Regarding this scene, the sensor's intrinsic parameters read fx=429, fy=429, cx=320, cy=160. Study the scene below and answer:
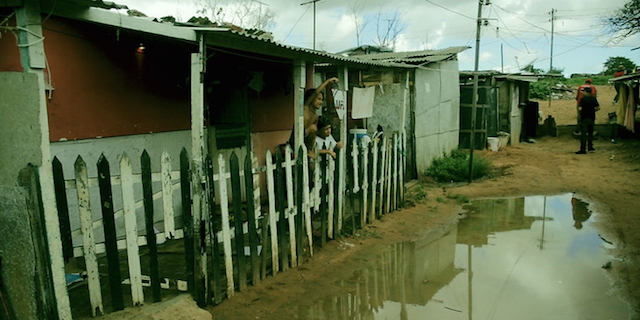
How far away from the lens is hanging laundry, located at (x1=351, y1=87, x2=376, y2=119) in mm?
8594

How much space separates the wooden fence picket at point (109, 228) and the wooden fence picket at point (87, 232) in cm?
11

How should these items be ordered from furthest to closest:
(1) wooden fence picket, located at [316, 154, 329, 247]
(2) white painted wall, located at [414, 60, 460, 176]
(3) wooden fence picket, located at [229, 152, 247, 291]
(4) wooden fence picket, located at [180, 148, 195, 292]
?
(2) white painted wall, located at [414, 60, 460, 176] < (1) wooden fence picket, located at [316, 154, 329, 247] < (3) wooden fence picket, located at [229, 152, 247, 291] < (4) wooden fence picket, located at [180, 148, 195, 292]

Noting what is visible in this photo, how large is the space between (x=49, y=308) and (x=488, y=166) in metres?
10.8

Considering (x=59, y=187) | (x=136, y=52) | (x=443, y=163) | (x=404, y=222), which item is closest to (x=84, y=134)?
(x=136, y=52)

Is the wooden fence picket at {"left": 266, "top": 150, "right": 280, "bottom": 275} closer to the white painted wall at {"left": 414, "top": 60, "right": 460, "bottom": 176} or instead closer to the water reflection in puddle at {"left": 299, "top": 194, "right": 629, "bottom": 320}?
the water reflection in puddle at {"left": 299, "top": 194, "right": 629, "bottom": 320}

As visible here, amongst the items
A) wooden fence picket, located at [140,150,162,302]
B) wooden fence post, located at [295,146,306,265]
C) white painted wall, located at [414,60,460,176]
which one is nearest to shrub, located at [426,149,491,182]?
white painted wall, located at [414,60,460,176]

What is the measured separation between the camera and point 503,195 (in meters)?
9.47

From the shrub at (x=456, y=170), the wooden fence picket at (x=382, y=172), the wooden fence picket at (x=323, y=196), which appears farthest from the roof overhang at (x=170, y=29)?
the shrub at (x=456, y=170)

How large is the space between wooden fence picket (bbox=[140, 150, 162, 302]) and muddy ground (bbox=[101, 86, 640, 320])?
0.34 m

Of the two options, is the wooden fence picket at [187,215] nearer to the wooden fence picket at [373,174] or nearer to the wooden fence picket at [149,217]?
the wooden fence picket at [149,217]

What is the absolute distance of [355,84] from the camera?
8.75 metres

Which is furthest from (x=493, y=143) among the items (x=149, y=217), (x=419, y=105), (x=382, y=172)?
(x=149, y=217)

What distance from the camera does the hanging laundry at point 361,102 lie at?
859 cm

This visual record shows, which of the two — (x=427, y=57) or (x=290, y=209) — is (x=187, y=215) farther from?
(x=427, y=57)
